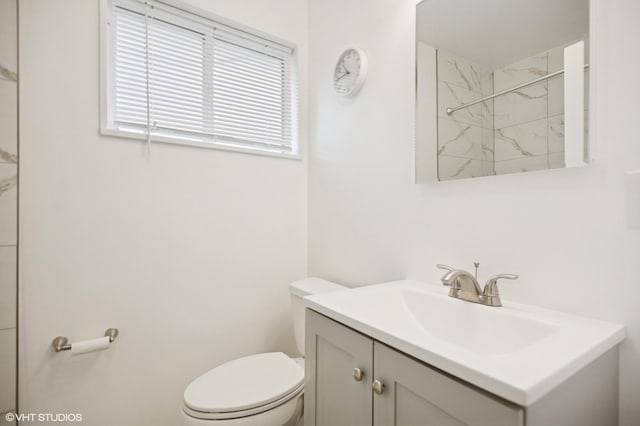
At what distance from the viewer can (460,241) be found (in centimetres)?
110

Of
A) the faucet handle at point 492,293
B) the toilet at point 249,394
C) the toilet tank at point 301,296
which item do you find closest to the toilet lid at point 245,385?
the toilet at point 249,394

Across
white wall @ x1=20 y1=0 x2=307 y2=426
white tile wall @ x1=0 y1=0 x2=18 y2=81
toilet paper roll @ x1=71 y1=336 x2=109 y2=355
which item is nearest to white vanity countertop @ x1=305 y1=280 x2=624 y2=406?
white wall @ x1=20 y1=0 x2=307 y2=426

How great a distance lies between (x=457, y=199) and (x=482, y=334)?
469mm

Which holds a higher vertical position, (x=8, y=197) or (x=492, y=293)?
(x=8, y=197)

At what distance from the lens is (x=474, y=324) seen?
90 cm

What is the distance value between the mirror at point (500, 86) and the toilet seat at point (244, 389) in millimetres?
1015

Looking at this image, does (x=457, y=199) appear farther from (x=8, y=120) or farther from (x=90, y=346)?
(x=8, y=120)

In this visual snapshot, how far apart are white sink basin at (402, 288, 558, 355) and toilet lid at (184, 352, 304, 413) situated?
61cm

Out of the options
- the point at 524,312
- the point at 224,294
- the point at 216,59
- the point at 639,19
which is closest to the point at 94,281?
the point at 224,294

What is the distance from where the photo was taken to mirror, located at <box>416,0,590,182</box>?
33.0 inches

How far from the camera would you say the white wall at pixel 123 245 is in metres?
1.23

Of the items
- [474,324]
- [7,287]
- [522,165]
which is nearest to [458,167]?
[522,165]

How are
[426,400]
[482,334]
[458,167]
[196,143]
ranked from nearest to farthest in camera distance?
[426,400] → [482,334] → [458,167] → [196,143]

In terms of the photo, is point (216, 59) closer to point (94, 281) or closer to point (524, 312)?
point (94, 281)
